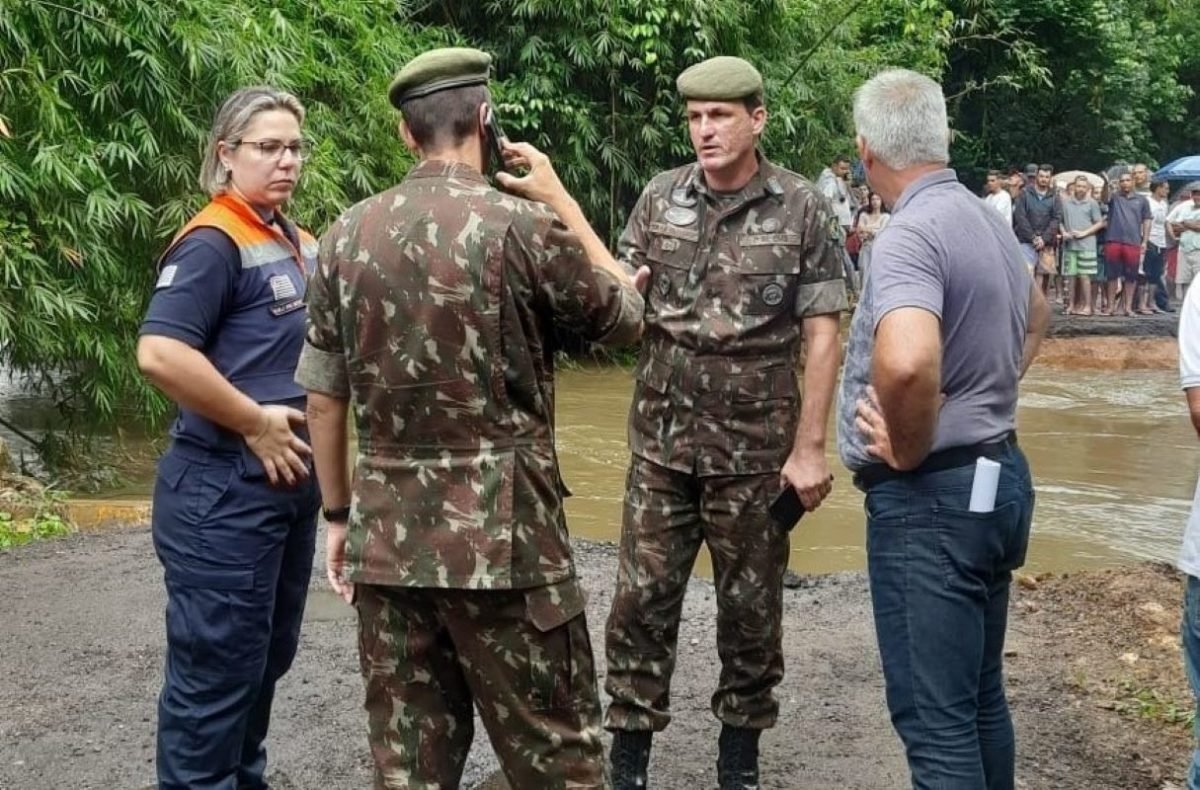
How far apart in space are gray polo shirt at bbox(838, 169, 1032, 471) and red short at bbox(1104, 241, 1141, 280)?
17.8m

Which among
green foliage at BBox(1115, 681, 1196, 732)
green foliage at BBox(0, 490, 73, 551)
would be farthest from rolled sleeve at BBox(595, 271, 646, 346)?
green foliage at BBox(0, 490, 73, 551)

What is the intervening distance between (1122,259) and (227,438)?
18557 millimetres

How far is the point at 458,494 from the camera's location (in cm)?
287

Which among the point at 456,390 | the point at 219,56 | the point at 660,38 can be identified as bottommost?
the point at 456,390

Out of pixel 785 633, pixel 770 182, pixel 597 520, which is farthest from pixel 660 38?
pixel 770 182

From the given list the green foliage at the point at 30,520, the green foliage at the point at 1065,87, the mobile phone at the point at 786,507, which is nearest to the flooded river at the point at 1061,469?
the green foliage at the point at 30,520

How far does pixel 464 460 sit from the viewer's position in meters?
2.87

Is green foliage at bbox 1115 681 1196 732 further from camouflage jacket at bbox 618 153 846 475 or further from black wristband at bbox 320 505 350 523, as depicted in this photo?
black wristband at bbox 320 505 350 523

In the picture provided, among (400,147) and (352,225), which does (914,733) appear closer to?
(352,225)

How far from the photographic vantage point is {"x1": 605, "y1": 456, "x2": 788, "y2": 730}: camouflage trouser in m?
4.11

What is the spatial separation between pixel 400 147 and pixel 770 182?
907 cm

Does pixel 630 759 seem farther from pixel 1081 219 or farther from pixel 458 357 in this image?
pixel 1081 219

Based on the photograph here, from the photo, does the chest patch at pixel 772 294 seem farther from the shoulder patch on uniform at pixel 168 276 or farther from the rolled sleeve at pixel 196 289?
the shoulder patch on uniform at pixel 168 276

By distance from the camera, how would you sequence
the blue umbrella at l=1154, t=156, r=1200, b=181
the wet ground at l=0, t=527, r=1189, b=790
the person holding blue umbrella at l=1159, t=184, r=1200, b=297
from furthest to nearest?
the blue umbrella at l=1154, t=156, r=1200, b=181 < the person holding blue umbrella at l=1159, t=184, r=1200, b=297 < the wet ground at l=0, t=527, r=1189, b=790
